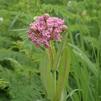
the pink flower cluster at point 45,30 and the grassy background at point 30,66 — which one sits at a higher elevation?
the pink flower cluster at point 45,30

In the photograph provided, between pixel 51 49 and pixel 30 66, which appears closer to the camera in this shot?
pixel 51 49

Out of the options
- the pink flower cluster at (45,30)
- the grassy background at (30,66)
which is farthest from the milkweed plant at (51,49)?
the grassy background at (30,66)

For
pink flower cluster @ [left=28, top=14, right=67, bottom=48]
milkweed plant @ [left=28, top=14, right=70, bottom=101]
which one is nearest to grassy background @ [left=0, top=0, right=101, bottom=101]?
milkweed plant @ [left=28, top=14, right=70, bottom=101]

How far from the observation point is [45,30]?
4.85 feet

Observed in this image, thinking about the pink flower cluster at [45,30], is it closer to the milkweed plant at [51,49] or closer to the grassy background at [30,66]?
the milkweed plant at [51,49]

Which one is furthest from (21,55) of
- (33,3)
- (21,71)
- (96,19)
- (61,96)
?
(96,19)

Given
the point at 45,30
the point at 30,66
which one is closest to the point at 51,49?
the point at 45,30

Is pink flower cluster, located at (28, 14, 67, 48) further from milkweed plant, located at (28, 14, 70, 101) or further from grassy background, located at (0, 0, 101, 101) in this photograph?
grassy background, located at (0, 0, 101, 101)

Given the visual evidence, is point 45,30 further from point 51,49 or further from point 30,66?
point 30,66

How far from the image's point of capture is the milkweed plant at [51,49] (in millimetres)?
1479

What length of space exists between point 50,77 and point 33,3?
0.80 meters

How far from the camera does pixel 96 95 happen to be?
198cm

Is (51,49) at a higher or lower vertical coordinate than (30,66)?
higher

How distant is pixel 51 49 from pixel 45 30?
0.11m
